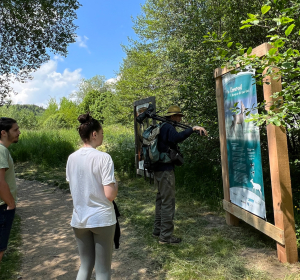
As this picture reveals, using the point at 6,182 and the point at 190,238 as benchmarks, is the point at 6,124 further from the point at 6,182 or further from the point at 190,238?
the point at 190,238

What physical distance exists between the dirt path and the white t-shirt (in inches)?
60.9

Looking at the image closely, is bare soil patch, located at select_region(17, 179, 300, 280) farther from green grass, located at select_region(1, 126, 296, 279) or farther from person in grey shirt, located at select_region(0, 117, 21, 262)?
person in grey shirt, located at select_region(0, 117, 21, 262)

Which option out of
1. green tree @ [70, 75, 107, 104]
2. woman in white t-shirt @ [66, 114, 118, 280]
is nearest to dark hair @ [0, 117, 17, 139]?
woman in white t-shirt @ [66, 114, 118, 280]

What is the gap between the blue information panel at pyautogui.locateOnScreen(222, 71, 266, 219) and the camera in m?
3.60

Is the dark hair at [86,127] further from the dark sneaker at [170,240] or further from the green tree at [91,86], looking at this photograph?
the green tree at [91,86]

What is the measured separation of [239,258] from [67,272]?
224 centimetres

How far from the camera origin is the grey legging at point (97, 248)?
2.18m

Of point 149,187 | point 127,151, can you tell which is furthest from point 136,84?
point 149,187

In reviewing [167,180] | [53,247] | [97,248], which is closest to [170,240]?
[167,180]

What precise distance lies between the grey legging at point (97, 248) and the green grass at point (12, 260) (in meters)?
1.72

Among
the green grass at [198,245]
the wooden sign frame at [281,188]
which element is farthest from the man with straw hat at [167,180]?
the wooden sign frame at [281,188]

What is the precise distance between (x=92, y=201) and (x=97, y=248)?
403 millimetres

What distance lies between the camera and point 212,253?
3.73 meters

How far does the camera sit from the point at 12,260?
3799 millimetres
